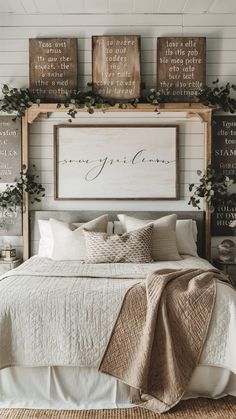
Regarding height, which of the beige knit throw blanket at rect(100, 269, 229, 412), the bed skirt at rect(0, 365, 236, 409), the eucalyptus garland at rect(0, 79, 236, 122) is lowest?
the bed skirt at rect(0, 365, 236, 409)

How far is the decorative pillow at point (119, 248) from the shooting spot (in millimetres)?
3854

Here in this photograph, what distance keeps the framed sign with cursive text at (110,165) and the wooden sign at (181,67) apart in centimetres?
53

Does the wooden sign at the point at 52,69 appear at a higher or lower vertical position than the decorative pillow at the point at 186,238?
higher

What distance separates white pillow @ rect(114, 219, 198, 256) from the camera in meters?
4.35

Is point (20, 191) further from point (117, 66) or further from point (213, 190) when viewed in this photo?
point (213, 190)

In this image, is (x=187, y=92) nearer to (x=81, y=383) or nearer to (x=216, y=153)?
(x=216, y=153)

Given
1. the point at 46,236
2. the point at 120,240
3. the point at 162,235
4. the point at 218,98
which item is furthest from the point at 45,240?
the point at 218,98

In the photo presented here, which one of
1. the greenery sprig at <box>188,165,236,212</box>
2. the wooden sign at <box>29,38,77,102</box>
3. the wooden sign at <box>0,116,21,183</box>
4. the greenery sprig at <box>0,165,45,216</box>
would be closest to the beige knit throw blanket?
the greenery sprig at <box>188,165,236,212</box>

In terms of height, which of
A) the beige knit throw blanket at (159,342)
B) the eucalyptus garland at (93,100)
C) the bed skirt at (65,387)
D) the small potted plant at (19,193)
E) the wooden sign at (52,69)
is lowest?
the bed skirt at (65,387)

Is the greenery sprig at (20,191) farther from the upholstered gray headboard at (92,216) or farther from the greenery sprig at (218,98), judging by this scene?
the greenery sprig at (218,98)

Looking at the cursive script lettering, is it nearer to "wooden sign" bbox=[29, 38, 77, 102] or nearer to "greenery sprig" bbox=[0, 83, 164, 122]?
"greenery sprig" bbox=[0, 83, 164, 122]

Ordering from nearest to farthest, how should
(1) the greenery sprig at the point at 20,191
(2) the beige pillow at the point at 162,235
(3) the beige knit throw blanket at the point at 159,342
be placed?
(3) the beige knit throw blanket at the point at 159,342
(2) the beige pillow at the point at 162,235
(1) the greenery sprig at the point at 20,191

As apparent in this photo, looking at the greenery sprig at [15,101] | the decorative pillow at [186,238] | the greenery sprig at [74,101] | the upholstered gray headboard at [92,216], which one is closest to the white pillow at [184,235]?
the decorative pillow at [186,238]

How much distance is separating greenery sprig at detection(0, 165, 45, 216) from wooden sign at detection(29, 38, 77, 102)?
80 cm
